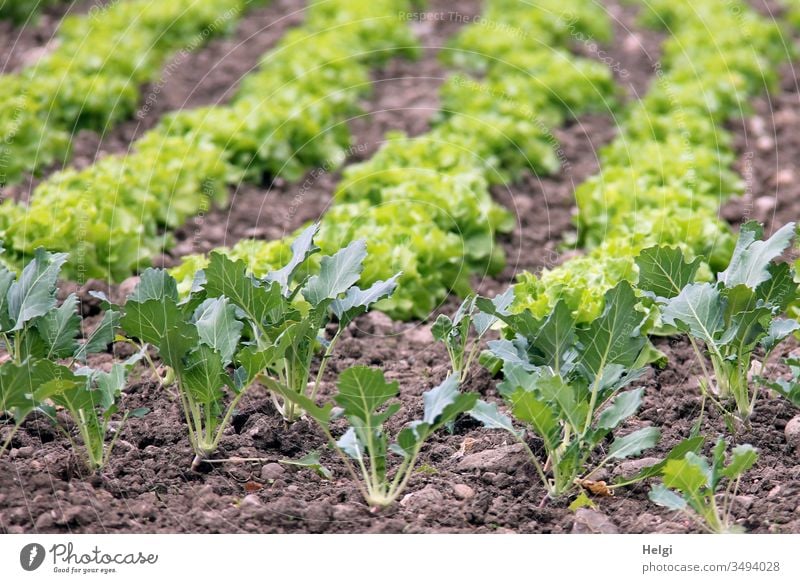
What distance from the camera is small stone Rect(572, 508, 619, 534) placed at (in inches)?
188

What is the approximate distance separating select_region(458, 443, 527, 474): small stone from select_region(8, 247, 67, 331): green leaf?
81.5 inches

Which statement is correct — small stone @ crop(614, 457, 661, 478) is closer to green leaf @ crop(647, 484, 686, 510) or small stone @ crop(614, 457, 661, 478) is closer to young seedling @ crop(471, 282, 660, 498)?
young seedling @ crop(471, 282, 660, 498)

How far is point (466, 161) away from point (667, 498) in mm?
4643

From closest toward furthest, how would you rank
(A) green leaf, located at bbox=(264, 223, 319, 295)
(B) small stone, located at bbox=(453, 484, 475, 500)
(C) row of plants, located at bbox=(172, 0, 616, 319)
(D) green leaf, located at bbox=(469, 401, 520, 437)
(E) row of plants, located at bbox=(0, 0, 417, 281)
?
(D) green leaf, located at bbox=(469, 401, 520, 437), (B) small stone, located at bbox=(453, 484, 475, 500), (A) green leaf, located at bbox=(264, 223, 319, 295), (C) row of plants, located at bbox=(172, 0, 616, 319), (E) row of plants, located at bbox=(0, 0, 417, 281)

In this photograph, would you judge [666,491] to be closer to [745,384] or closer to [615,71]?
[745,384]

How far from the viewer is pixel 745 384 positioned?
18.0 ft

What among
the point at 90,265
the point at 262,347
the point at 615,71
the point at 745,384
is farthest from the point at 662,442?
the point at 615,71

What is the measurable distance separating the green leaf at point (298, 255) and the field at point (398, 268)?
0.9 inches

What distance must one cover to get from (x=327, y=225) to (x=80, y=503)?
3.23 m

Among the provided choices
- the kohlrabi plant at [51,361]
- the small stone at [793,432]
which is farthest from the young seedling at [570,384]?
the kohlrabi plant at [51,361]

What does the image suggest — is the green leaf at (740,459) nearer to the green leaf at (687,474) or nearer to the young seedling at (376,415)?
the green leaf at (687,474)

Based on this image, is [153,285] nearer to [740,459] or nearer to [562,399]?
[562,399]

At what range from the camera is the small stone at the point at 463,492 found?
5.08 metres

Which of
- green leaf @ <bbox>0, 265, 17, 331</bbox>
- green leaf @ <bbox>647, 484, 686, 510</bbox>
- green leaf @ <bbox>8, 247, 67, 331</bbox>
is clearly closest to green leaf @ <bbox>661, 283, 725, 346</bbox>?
green leaf @ <bbox>647, 484, 686, 510</bbox>
